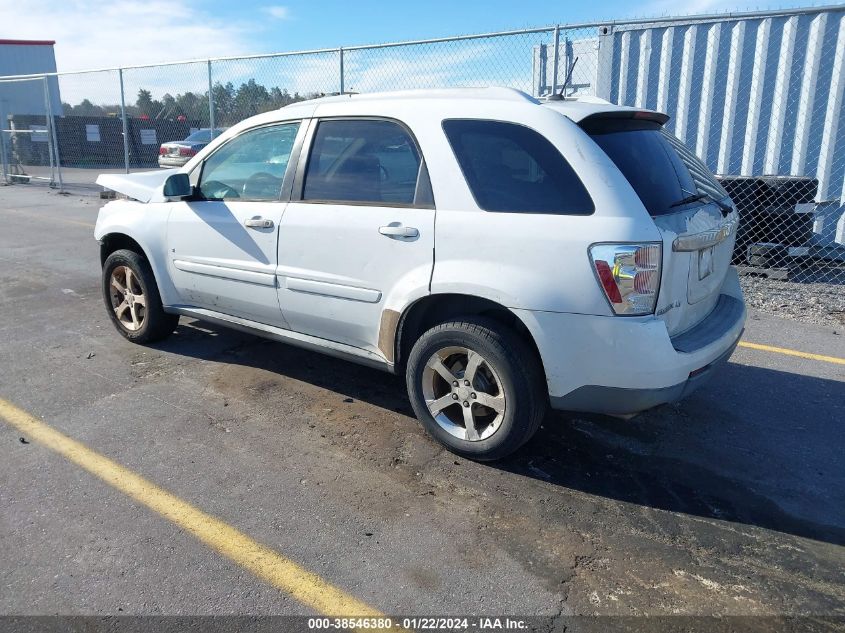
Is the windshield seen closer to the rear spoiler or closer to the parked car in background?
the parked car in background

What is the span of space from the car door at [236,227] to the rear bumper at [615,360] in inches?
71.2

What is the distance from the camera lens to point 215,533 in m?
2.89

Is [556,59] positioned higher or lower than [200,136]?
higher

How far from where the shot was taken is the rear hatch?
10.0ft

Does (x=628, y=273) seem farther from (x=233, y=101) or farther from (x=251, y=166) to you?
(x=233, y=101)

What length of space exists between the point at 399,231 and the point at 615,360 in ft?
4.19

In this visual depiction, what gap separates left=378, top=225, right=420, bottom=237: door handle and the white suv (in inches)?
0.5

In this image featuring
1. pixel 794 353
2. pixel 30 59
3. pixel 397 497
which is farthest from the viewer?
pixel 30 59

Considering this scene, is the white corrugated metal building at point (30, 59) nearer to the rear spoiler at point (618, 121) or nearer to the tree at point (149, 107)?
the tree at point (149, 107)

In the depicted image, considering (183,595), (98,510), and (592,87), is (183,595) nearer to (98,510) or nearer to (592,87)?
(98,510)

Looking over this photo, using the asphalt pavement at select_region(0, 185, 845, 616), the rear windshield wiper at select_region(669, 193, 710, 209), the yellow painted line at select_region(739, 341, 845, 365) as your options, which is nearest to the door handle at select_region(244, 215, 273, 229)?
the asphalt pavement at select_region(0, 185, 845, 616)

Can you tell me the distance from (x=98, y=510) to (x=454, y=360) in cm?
184

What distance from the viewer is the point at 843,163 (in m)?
7.87

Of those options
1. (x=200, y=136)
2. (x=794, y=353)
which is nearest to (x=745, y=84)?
(x=794, y=353)
